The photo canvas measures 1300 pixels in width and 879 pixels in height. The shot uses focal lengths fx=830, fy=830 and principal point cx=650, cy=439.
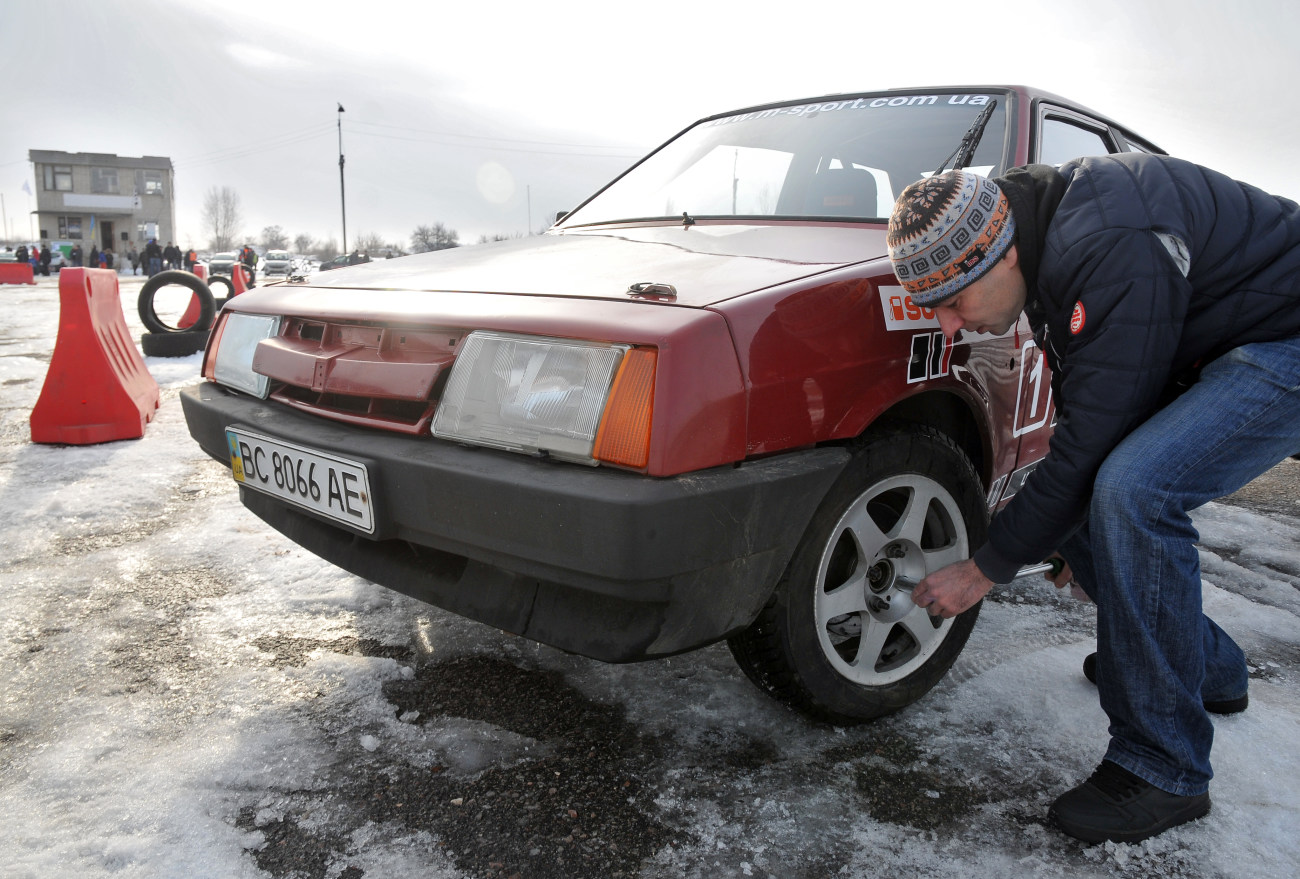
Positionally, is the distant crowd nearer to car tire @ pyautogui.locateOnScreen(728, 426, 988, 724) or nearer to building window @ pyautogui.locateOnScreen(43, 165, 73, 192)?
building window @ pyautogui.locateOnScreen(43, 165, 73, 192)

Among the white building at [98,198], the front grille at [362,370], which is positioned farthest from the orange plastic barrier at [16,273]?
the white building at [98,198]

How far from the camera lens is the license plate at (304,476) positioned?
5.50 ft

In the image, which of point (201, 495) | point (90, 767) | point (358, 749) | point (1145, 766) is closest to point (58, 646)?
point (90, 767)

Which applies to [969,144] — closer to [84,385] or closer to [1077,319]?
[1077,319]

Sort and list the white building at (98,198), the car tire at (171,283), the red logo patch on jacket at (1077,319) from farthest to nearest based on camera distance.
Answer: the white building at (98,198) < the car tire at (171,283) < the red logo patch on jacket at (1077,319)

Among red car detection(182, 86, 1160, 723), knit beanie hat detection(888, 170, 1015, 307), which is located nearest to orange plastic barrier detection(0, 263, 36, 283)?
red car detection(182, 86, 1160, 723)

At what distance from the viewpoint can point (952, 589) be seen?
1754 mm

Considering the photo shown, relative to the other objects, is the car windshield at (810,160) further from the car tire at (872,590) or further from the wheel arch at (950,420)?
the car tire at (872,590)

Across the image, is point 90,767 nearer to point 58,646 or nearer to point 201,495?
point 58,646

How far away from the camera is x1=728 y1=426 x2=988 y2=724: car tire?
66.6 inches

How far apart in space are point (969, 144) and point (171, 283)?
6344 millimetres

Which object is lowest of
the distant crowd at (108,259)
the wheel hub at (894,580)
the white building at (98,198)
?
the wheel hub at (894,580)

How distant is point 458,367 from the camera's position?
1622mm

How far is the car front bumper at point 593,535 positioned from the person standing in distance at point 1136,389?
0.42m
